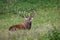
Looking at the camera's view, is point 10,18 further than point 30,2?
No

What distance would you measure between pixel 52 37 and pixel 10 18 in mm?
7310

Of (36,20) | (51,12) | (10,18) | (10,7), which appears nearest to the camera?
(36,20)

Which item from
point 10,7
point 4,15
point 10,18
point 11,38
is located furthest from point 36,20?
point 11,38

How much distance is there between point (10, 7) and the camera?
58.7 feet

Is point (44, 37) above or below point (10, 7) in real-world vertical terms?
above

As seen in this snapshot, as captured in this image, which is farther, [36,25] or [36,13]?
[36,13]

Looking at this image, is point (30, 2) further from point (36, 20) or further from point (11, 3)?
point (36, 20)

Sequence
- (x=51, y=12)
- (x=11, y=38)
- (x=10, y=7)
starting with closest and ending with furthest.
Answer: (x=11, y=38), (x=51, y=12), (x=10, y=7)

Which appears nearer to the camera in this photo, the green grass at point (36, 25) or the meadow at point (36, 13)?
the green grass at point (36, 25)

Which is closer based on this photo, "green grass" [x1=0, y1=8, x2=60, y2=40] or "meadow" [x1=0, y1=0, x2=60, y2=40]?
"green grass" [x1=0, y1=8, x2=60, y2=40]

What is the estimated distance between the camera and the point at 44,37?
28.3 feet

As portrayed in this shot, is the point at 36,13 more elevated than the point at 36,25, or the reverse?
the point at 36,25

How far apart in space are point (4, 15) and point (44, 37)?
818cm

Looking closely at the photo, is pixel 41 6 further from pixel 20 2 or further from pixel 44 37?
pixel 44 37
